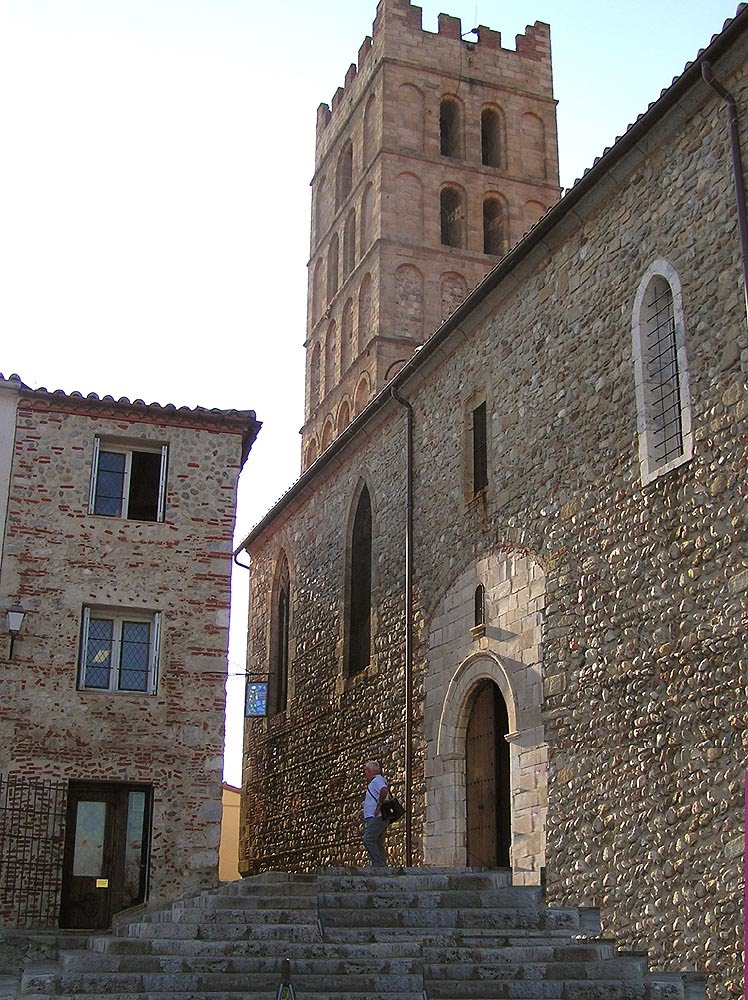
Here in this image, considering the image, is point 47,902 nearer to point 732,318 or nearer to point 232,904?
point 232,904

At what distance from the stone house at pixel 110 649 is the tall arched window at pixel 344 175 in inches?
849

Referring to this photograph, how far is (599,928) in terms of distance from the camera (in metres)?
12.2

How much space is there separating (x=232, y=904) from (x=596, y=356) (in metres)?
7.09

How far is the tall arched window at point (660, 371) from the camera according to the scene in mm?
12393

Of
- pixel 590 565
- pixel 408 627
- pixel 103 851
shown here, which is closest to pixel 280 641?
pixel 408 627

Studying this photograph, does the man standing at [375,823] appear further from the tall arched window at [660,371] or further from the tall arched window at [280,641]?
the tall arched window at [280,641]

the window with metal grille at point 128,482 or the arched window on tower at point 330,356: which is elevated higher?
the arched window on tower at point 330,356

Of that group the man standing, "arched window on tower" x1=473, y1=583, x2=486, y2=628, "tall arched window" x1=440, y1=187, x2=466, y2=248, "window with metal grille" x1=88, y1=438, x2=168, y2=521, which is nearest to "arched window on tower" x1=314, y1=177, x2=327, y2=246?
"tall arched window" x1=440, y1=187, x2=466, y2=248

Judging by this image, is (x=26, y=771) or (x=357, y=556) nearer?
(x=26, y=771)

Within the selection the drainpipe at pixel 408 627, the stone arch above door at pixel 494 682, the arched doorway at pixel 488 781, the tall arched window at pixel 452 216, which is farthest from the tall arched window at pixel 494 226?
the arched doorway at pixel 488 781

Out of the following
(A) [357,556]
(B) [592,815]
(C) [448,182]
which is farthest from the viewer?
(C) [448,182]

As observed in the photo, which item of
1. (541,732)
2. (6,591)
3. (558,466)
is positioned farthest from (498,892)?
(6,591)

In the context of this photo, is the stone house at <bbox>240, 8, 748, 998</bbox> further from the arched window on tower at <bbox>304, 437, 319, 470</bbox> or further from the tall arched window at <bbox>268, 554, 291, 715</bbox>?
the arched window on tower at <bbox>304, 437, 319, 470</bbox>

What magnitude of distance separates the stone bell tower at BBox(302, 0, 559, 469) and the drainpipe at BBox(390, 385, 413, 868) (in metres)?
12.1
